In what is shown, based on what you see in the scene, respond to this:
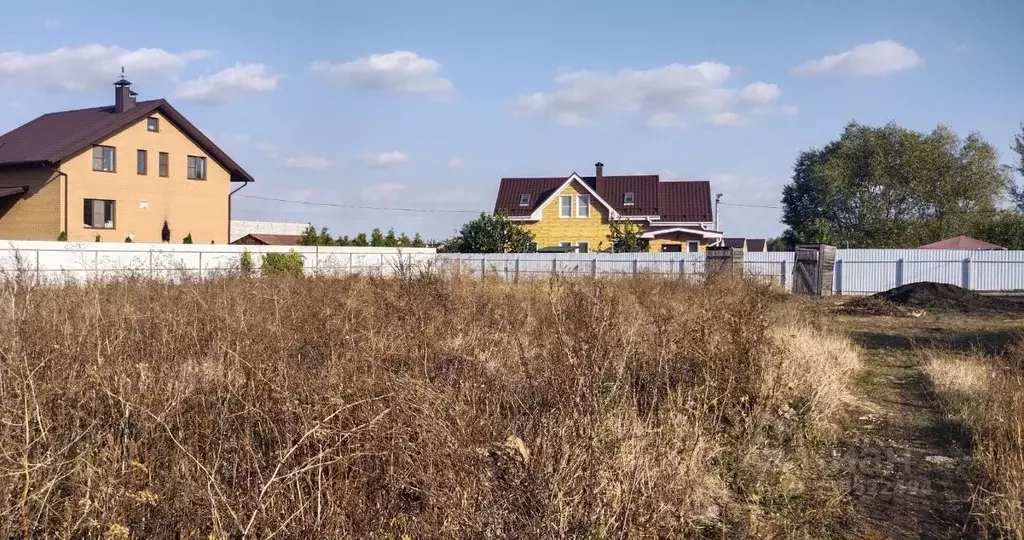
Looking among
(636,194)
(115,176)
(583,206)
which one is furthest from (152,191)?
(636,194)

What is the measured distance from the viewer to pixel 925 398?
8.84 metres

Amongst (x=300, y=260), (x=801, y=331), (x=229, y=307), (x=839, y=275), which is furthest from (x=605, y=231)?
(x=229, y=307)

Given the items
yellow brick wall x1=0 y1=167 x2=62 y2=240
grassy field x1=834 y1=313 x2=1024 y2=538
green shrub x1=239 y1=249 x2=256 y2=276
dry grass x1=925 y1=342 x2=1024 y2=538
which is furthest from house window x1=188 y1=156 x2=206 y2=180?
dry grass x1=925 y1=342 x2=1024 y2=538

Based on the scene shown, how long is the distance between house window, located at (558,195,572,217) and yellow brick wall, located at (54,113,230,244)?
16.4m

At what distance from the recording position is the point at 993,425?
6.43 m

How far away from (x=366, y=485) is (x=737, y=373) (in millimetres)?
3828

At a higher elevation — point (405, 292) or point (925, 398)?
point (405, 292)

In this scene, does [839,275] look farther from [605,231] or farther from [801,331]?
[801,331]

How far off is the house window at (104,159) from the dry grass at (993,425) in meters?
32.3

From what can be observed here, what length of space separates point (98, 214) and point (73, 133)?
371cm

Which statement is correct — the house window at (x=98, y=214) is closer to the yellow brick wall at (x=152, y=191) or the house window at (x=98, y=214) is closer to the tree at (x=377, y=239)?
the yellow brick wall at (x=152, y=191)

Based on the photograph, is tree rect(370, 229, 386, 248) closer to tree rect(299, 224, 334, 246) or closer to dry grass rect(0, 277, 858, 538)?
tree rect(299, 224, 334, 246)

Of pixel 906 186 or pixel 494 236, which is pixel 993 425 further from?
pixel 906 186

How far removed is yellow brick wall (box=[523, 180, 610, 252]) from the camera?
41750 millimetres
